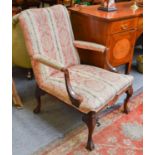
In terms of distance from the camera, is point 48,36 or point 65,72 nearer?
point 65,72

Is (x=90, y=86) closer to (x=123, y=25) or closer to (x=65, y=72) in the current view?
(x=65, y=72)

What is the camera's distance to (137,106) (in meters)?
2.24

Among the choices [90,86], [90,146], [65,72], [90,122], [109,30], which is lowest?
[90,146]

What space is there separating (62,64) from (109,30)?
682mm

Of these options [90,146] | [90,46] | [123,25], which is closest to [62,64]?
[90,46]

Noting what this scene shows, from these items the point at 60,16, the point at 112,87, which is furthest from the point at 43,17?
the point at 112,87

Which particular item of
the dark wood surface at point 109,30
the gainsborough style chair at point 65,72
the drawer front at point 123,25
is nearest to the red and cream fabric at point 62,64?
the gainsborough style chair at point 65,72

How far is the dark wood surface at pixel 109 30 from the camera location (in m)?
2.21

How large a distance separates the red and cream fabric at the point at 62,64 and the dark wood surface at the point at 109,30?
253mm

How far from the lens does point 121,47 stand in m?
2.47

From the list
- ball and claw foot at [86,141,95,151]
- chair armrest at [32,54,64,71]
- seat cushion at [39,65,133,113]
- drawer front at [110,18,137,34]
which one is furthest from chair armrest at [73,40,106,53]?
ball and claw foot at [86,141,95,151]
